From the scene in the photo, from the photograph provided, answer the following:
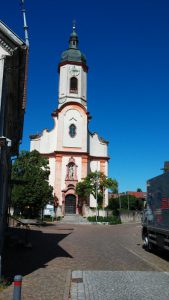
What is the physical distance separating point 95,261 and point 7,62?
767cm

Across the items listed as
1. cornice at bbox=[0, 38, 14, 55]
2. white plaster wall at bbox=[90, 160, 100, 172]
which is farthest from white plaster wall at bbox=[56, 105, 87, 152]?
cornice at bbox=[0, 38, 14, 55]

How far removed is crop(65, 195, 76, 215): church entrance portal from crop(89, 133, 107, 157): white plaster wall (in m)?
8.06

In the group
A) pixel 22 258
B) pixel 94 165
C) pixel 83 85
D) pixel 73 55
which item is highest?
pixel 73 55

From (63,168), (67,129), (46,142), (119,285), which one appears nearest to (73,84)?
(67,129)

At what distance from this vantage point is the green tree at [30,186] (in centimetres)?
3512

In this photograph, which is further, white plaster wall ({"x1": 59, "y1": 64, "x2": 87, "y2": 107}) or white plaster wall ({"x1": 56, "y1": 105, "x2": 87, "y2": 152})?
white plaster wall ({"x1": 59, "y1": 64, "x2": 87, "y2": 107})

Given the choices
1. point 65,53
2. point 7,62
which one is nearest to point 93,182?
point 65,53

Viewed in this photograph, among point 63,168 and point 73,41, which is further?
point 73,41

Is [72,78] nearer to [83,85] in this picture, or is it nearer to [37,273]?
[83,85]

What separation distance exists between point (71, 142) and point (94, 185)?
7.94 metres

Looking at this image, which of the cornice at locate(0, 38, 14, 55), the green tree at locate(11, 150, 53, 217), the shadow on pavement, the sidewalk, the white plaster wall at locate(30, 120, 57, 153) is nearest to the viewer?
the sidewalk

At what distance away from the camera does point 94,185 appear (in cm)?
4778

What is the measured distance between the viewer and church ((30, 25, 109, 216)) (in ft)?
164

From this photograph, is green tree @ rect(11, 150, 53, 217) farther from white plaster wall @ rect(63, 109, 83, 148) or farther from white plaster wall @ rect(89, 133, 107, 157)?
white plaster wall @ rect(89, 133, 107, 157)
